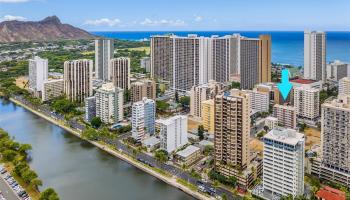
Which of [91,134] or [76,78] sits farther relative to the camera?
[76,78]

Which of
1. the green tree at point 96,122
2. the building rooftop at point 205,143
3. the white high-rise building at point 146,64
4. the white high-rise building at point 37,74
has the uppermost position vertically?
the white high-rise building at point 146,64

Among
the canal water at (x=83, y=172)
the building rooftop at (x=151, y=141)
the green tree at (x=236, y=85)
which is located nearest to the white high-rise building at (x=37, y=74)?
the canal water at (x=83, y=172)

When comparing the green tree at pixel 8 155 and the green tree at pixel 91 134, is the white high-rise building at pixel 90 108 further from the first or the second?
the green tree at pixel 8 155

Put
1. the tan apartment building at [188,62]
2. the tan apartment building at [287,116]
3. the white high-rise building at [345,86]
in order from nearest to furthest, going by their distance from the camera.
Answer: the tan apartment building at [287,116] < the white high-rise building at [345,86] < the tan apartment building at [188,62]

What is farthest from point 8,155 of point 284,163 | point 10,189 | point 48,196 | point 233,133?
point 284,163

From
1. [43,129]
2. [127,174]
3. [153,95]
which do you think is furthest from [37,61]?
[127,174]

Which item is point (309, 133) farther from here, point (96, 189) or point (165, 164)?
point (96, 189)

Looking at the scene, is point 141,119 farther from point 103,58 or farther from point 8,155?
point 103,58
